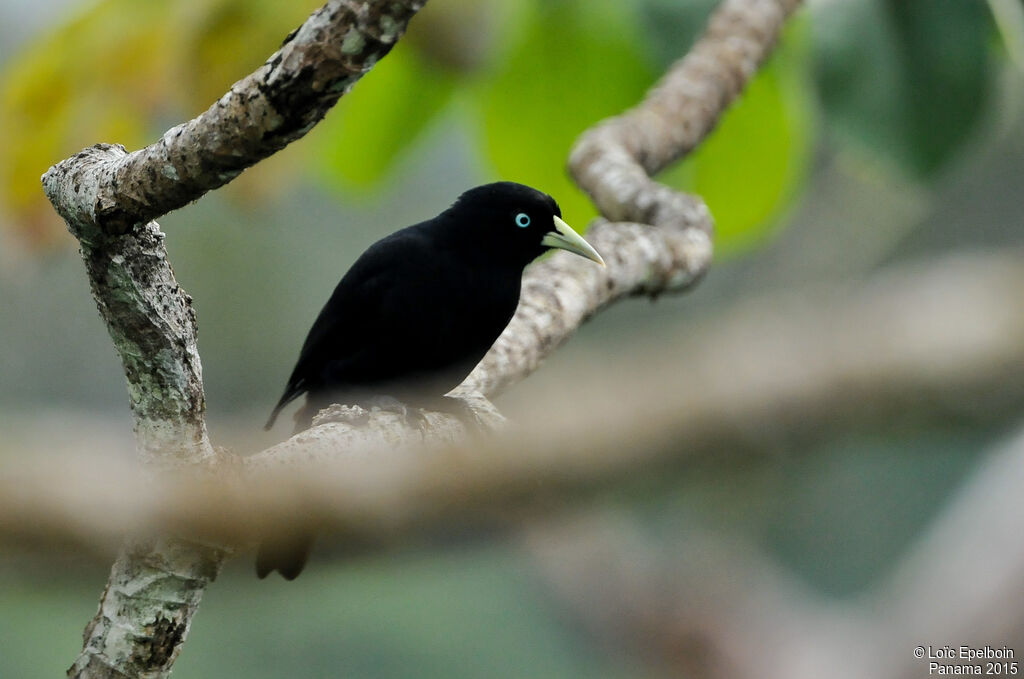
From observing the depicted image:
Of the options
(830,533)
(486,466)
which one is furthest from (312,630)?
(486,466)

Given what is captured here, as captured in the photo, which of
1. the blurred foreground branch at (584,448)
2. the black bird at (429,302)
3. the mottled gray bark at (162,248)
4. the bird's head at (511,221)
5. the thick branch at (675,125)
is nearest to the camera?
the blurred foreground branch at (584,448)

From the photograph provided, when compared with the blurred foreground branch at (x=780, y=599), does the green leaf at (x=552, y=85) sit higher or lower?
higher

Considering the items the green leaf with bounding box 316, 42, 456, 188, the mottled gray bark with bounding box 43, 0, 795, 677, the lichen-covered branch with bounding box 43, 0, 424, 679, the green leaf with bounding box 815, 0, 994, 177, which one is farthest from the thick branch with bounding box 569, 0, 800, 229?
the lichen-covered branch with bounding box 43, 0, 424, 679

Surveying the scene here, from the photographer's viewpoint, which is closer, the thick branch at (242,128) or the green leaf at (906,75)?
the thick branch at (242,128)

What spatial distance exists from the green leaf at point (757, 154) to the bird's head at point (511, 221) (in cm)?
98

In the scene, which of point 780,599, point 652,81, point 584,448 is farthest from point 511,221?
point 584,448

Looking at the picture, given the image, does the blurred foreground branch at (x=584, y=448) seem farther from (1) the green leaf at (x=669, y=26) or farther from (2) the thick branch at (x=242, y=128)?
(1) the green leaf at (x=669, y=26)

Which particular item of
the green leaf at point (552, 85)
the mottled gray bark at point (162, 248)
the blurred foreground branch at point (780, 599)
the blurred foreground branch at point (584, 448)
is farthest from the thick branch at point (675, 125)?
the blurred foreground branch at point (584, 448)

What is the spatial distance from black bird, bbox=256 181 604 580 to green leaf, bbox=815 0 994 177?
1.27 meters

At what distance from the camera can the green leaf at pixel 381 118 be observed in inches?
168

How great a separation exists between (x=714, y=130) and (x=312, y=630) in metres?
8.30

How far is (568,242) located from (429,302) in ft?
1.62

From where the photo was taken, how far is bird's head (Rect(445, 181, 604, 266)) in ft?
12.3

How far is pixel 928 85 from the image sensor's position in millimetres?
4297
